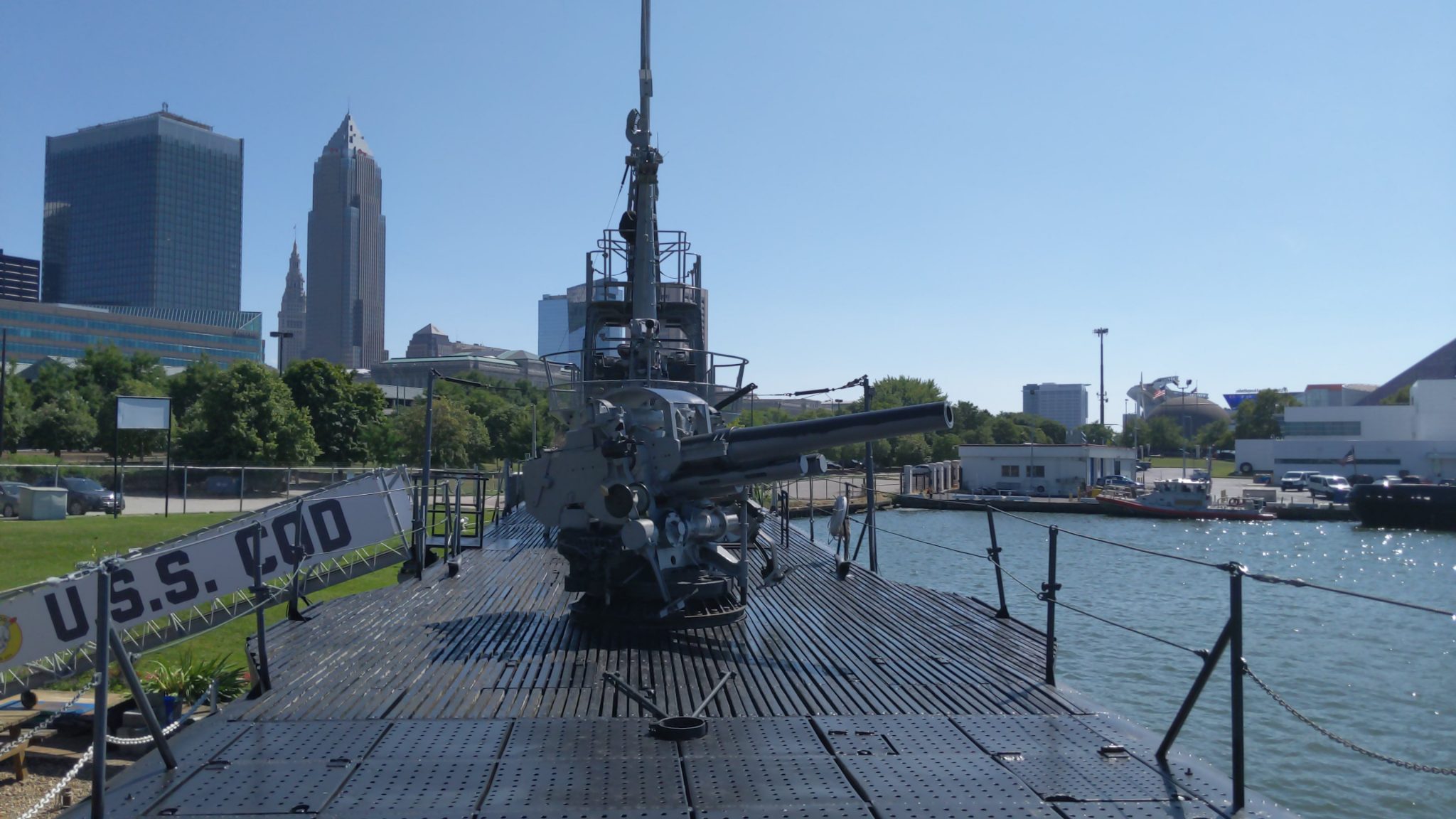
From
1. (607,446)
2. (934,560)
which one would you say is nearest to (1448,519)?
(934,560)

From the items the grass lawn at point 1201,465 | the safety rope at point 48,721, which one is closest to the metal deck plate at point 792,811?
the safety rope at point 48,721

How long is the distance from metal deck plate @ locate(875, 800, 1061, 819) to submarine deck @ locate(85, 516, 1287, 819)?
1 centimetres

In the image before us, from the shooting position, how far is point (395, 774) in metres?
4.60

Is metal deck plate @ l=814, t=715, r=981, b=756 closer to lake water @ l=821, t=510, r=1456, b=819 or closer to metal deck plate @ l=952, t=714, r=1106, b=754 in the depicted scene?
metal deck plate @ l=952, t=714, r=1106, b=754

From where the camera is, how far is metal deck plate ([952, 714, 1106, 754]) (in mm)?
5082

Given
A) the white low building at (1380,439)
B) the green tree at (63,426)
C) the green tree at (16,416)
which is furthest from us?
the white low building at (1380,439)

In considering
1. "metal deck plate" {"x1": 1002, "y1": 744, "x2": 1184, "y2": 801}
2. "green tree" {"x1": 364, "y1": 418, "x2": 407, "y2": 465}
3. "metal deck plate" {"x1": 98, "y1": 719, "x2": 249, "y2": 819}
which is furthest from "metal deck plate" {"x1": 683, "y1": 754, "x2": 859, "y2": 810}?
"green tree" {"x1": 364, "y1": 418, "x2": 407, "y2": 465}

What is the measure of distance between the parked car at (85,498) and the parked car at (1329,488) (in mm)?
54397

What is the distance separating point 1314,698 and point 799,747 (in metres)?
12.7

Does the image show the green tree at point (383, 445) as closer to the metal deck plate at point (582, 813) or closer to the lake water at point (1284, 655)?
the lake water at point (1284, 655)

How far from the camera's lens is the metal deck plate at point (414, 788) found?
13.7 ft

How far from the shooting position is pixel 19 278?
7377 inches

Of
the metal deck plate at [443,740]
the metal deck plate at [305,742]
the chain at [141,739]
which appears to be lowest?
the metal deck plate at [305,742]

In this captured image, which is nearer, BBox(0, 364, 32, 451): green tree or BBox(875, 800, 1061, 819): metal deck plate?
BBox(875, 800, 1061, 819): metal deck plate
